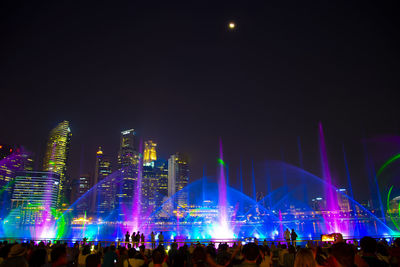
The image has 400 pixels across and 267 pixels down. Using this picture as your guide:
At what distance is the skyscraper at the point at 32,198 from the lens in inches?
6412

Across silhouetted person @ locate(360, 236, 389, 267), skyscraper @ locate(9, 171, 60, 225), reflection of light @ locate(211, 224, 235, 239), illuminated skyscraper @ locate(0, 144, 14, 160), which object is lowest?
reflection of light @ locate(211, 224, 235, 239)

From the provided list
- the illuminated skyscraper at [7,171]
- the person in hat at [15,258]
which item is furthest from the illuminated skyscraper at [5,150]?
the person in hat at [15,258]

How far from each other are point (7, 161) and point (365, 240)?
190245 mm

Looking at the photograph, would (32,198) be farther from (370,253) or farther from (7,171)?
(370,253)

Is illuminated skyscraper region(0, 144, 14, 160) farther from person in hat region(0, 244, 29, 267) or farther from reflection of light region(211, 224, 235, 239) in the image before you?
person in hat region(0, 244, 29, 267)

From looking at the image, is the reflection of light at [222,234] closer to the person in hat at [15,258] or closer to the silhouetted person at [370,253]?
the silhouetted person at [370,253]

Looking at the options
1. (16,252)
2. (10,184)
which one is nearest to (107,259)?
(16,252)

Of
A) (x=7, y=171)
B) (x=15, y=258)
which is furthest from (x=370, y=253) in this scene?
(x=7, y=171)

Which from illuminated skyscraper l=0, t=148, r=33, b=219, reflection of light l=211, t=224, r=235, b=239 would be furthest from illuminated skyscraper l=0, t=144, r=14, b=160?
reflection of light l=211, t=224, r=235, b=239

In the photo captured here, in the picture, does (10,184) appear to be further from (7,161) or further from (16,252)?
(16,252)

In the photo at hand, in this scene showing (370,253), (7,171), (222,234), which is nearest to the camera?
(370,253)

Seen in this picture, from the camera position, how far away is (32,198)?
168125 mm

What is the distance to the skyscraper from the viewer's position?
163 meters

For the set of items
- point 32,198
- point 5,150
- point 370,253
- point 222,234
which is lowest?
point 222,234
